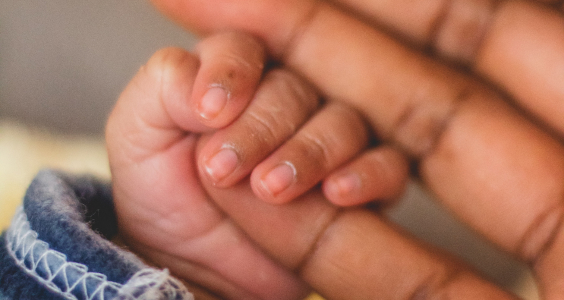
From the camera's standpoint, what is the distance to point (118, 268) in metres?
0.36

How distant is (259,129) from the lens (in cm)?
36

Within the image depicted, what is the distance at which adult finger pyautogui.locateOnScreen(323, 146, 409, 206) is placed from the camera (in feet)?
1.21

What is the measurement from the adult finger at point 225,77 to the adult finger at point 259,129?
0.04 ft

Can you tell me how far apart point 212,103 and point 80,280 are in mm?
173

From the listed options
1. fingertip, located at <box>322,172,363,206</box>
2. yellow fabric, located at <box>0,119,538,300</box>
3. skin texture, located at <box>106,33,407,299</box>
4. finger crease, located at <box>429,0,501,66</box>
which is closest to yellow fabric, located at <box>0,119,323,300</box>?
yellow fabric, located at <box>0,119,538,300</box>

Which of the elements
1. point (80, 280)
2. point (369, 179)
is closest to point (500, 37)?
point (369, 179)

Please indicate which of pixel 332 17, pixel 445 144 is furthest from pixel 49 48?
pixel 445 144

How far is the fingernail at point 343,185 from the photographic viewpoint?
37 cm

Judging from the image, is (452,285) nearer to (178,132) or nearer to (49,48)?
(178,132)

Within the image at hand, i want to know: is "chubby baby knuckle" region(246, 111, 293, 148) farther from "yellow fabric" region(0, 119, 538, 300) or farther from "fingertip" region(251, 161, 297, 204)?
"yellow fabric" region(0, 119, 538, 300)

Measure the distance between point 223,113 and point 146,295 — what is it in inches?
6.0

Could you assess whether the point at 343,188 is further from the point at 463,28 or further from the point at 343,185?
the point at 463,28

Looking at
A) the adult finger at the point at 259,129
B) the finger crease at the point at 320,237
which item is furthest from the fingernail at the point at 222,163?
the finger crease at the point at 320,237

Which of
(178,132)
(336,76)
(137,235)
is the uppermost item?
(336,76)
